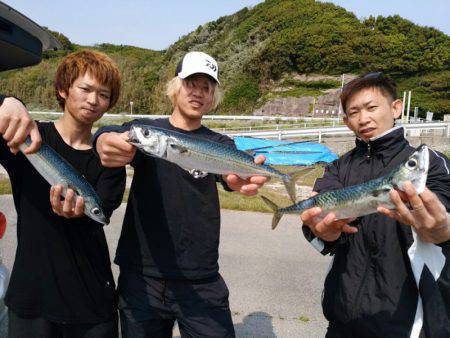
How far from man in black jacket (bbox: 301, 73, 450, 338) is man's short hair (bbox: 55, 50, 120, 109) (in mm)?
1672

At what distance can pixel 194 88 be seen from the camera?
278 cm

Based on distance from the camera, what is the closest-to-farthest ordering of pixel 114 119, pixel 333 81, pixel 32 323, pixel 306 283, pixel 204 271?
pixel 32 323
pixel 204 271
pixel 306 283
pixel 114 119
pixel 333 81

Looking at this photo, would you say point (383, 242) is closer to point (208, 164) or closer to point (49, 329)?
point (208, 164)

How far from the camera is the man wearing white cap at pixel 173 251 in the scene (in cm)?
256

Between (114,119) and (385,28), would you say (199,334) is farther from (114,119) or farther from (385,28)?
(385,28)

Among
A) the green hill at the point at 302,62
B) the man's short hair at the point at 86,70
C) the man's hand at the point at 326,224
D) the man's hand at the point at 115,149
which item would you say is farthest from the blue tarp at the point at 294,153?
the green hill at the point at 302,62

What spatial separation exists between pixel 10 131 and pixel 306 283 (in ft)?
14.8

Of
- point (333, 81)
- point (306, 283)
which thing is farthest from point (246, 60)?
point (306, 283)

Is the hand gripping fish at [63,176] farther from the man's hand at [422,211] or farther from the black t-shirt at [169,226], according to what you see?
the man's hand at [422,211]

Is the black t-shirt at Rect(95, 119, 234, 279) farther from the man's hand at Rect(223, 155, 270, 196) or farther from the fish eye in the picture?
the fish eye

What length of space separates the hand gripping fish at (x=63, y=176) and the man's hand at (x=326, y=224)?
1.26 metres

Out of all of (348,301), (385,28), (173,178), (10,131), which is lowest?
(348,301)

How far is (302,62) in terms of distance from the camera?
2303 inches

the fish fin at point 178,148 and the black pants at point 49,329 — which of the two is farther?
the black pants at point 49,329
